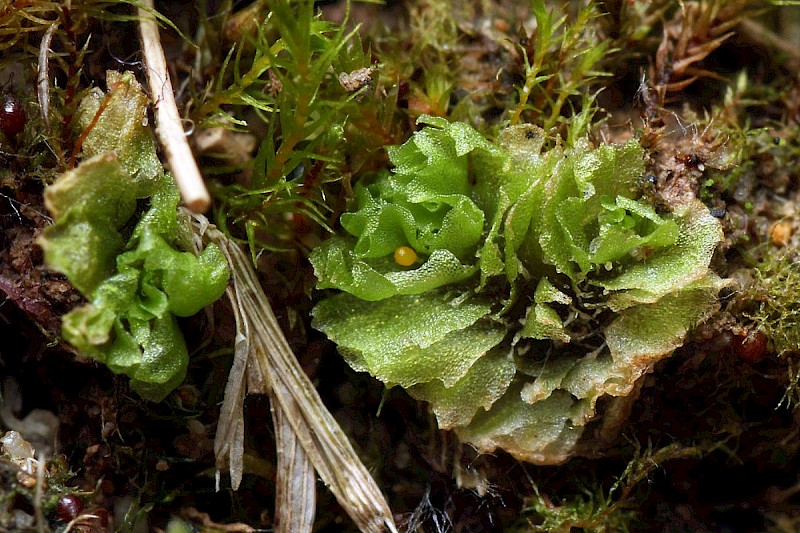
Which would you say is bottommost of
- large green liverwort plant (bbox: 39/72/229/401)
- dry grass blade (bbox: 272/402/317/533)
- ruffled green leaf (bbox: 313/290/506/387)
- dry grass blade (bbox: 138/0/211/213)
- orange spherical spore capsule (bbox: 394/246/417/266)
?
dry grass blade (bbox: 272/402/317/533)

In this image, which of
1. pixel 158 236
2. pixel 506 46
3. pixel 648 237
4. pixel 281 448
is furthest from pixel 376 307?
pixel 506 46

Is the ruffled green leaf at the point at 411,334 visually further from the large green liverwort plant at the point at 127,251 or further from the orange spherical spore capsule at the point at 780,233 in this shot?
the orange spherical spore capsule at the point at 780,233

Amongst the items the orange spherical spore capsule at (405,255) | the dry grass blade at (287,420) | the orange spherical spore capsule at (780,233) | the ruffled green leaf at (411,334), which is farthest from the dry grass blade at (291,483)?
the orange spherical spore capsule at (780,233)

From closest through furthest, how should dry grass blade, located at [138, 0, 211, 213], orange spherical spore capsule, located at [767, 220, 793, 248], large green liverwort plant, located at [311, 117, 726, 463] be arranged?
dry grass blade, located at [138, 0, 211, 213] < large green liverwort plant, located at [311, 117, 726, 463] < orange spherical spore capsule, located at [767, 220, 793, 248]

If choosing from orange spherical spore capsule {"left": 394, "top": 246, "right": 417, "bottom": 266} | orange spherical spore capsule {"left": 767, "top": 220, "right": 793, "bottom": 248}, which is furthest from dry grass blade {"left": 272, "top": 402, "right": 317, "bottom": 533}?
orange spherical spore capsule {"left": 767, "top": 220, "right": 793, "bottom": 248}

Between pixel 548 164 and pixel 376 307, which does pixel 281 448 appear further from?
pixel 548 164

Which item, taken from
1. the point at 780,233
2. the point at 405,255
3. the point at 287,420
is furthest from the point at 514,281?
the point at 780,233

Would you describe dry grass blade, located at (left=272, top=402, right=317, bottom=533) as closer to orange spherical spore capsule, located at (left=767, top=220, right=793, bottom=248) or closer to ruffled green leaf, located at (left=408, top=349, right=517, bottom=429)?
ruffled green leaf, located at (left=408, top=349, right=517, bottom=429)

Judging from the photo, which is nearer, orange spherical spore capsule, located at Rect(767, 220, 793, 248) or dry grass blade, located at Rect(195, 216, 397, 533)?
dry grass blade, located at Rect(195, 216, 397, 533)
